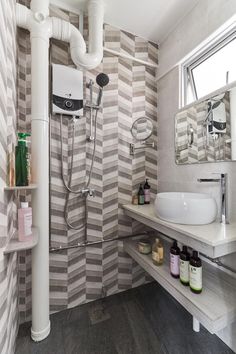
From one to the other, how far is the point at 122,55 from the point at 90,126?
0.77 metres

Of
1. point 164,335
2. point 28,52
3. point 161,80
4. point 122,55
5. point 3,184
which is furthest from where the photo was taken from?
point 161,80

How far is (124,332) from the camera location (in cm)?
131

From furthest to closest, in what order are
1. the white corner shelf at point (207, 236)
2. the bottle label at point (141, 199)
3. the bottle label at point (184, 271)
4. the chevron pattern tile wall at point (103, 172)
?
the bottle label at point (141, 199), the chevron pattern tile wall at point (103, 172), the bottle label at point (184, 271), the white corner shelf at point (207, 236)

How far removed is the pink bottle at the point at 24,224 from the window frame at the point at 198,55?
60.1 inches

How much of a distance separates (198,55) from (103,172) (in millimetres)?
1299

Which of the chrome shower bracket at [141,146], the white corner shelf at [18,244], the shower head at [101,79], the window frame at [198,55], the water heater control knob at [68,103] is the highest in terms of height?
the window frame at [198,55]

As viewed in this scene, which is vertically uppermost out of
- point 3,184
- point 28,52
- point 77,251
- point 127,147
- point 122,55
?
point 122,55

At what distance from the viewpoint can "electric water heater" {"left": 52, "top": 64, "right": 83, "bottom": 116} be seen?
4.65 feet

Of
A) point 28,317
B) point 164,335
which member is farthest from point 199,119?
point 28,317

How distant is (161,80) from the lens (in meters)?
1.87

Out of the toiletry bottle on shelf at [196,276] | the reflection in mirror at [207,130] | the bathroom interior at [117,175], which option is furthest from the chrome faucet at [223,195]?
the toiletry bottle on shelf at [196,276]

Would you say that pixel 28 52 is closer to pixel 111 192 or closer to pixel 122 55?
pixel 122 55

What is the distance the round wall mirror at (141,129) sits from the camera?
71.1 inches

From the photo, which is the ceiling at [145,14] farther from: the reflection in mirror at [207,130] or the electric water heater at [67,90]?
the reflection in mirror at [207,130]
